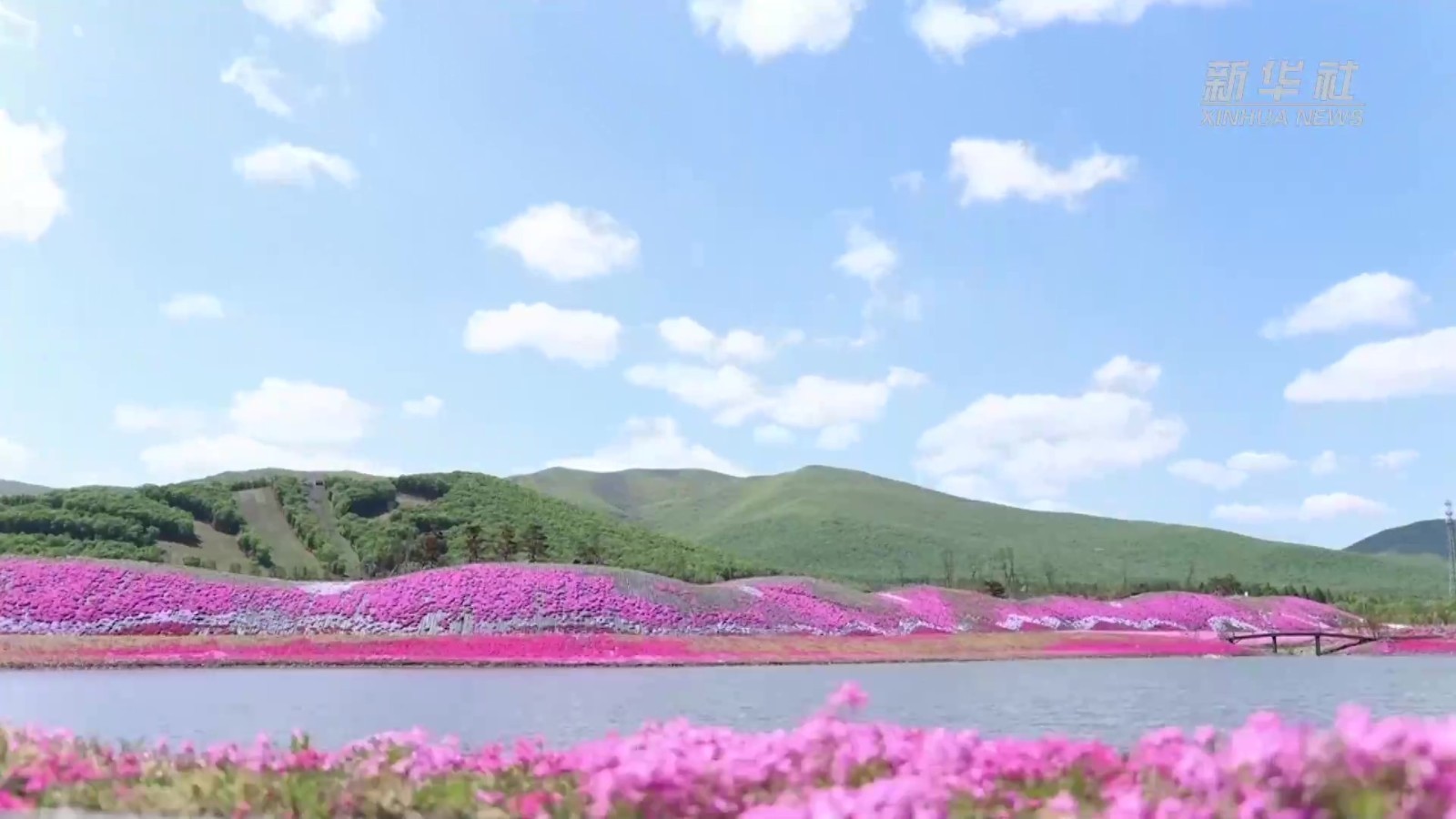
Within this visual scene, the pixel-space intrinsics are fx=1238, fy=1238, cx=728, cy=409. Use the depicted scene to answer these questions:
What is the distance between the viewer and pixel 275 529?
96.8 meters

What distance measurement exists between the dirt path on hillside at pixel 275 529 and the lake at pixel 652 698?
53973 millimetres

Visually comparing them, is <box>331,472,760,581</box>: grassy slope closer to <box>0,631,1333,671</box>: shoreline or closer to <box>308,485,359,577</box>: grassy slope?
<box>308,485,359,577</box>: grassy slope

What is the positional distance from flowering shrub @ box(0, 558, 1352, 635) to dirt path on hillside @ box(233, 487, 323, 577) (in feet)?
119

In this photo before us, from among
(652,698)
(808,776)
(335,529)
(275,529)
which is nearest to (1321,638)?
(652,698)

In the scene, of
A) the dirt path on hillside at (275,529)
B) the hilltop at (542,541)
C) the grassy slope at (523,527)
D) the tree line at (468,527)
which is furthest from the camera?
the grassy slope at (523,527)

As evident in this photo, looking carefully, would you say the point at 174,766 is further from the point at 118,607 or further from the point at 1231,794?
the point at 118,607

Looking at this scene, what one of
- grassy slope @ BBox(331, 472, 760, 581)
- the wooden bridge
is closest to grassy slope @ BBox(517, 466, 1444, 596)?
grassy slope @ BBox(331, 472, 760, 581)

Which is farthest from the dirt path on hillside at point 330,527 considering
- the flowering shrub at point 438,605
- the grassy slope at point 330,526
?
the flowering shrub at point 438,605

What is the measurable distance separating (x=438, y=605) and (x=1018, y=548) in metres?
139

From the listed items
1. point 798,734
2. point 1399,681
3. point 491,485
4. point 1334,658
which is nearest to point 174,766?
point 798,734

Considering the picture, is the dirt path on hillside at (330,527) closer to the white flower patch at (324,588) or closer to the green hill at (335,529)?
the green hill at (335,529)

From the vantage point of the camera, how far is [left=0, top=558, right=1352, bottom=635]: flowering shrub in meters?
42.9

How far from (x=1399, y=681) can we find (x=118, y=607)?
39781 mm

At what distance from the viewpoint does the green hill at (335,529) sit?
79.1 m
